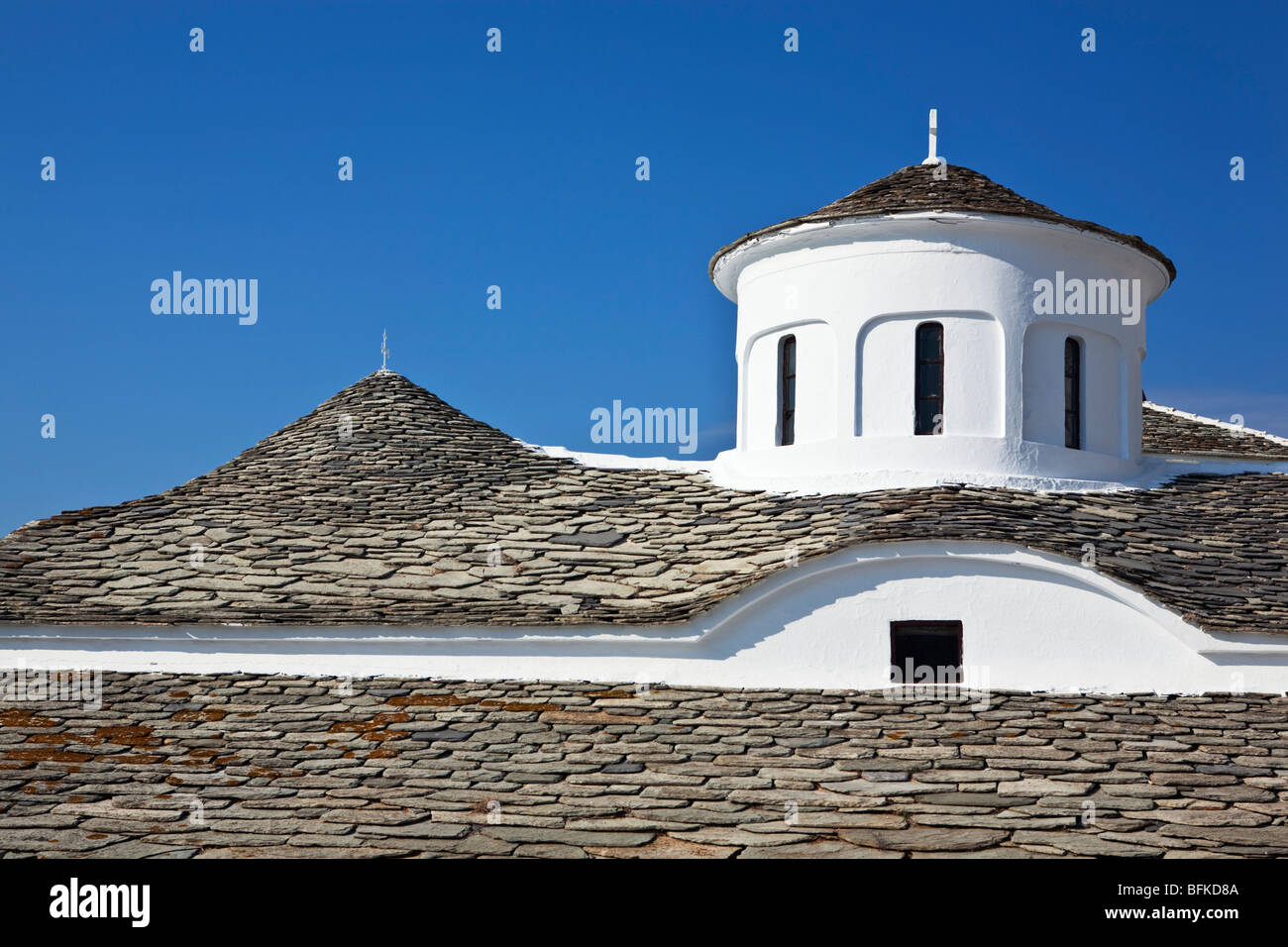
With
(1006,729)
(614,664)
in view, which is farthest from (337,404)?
(1006,729)

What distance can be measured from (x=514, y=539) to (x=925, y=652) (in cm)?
506

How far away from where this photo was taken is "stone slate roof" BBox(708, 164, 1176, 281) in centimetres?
1634

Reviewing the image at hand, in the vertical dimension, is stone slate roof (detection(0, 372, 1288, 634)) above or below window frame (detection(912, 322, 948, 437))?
→ below

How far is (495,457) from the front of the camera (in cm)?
1825

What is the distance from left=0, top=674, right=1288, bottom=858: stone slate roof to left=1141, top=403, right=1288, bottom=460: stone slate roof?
7.46m

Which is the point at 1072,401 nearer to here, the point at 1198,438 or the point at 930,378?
the point at 930,378

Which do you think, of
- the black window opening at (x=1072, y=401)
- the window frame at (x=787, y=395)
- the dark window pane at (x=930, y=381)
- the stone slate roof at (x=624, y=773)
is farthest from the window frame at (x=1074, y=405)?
the stone slate roof at (x=624, y=773)

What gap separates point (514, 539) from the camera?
15.6 metres

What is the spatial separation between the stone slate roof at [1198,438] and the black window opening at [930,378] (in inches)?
149

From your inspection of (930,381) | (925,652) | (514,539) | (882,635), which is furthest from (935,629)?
(514,539)

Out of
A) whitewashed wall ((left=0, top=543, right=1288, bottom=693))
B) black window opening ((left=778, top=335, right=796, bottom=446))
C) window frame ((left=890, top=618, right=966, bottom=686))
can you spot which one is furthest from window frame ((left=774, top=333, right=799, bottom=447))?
window frame ((left=890, top=618, right=966, bottom=686))

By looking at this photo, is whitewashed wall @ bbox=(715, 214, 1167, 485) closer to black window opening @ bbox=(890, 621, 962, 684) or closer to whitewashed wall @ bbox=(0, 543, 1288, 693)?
whitewashed wall @ bbox=(0, 543, 1288, 693)
